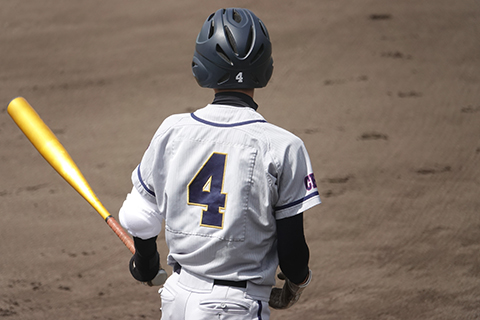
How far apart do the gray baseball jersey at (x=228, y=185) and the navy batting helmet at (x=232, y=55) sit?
0.13 metres

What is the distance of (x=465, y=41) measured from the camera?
590 cm

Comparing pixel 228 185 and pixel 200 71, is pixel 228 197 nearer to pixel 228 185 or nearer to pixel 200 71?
pixel 228 185

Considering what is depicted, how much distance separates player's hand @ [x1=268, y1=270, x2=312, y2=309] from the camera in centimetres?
167

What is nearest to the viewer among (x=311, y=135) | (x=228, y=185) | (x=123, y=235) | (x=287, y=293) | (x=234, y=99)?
(x=228, y=185)

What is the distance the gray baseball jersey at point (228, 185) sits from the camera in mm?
1403

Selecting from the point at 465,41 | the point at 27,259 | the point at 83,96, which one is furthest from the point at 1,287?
the point at 465,41

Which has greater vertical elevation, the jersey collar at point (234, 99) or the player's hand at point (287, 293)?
the jersey collar at point (234, 99)

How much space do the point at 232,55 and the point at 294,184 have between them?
46cm

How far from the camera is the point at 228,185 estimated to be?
1412 millimetres

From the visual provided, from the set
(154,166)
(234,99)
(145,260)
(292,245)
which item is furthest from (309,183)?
(145,260)

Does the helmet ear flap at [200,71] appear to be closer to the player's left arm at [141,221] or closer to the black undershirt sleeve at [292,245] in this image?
the player's left arm at [141,221]

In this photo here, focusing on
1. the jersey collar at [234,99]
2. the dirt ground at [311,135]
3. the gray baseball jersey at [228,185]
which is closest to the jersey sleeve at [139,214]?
the gray baseball jersey at [228,185]

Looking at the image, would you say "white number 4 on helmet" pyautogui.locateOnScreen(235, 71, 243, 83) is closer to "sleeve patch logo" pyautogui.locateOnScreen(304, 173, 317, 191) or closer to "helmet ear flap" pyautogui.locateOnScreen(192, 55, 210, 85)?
"helmet ear flap" pyautogui.locateOnScreen(192, 55, 210, 85)

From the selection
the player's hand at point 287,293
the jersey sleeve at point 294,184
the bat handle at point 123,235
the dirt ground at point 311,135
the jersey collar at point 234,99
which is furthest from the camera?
the dirt ground at point 311,135
